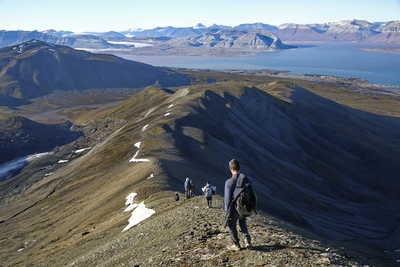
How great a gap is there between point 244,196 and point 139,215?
21051mm

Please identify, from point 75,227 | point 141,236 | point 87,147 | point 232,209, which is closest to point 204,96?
point 87,147

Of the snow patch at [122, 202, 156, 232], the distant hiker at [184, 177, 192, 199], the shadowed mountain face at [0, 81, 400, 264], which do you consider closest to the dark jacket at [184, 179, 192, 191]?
the distant hiker at [184, 177, 192, 199]

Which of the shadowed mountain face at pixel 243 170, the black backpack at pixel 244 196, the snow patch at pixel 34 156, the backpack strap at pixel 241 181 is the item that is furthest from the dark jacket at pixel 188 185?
the snow patch at pixel 34 156

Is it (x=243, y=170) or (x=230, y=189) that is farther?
(x=243, y=170)

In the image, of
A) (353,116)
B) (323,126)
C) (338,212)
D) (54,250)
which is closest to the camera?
(54,250)

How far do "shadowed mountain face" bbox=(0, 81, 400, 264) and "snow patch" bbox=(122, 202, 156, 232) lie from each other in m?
0.85

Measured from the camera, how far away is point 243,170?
2847 inches

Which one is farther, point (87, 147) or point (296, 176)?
point (87, 147)

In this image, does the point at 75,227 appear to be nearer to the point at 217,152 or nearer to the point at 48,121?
the point at 217,152

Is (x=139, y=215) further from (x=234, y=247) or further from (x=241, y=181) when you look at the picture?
(x=241, y=181)

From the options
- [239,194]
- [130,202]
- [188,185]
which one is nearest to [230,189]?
[239,194]

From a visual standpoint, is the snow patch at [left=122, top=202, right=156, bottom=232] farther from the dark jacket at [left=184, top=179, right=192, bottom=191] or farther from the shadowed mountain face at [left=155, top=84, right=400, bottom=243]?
the shadowed mountain face at [left=155, top=84, right=400, bottom=243]

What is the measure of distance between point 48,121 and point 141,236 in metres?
184

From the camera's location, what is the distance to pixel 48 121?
650 ft
